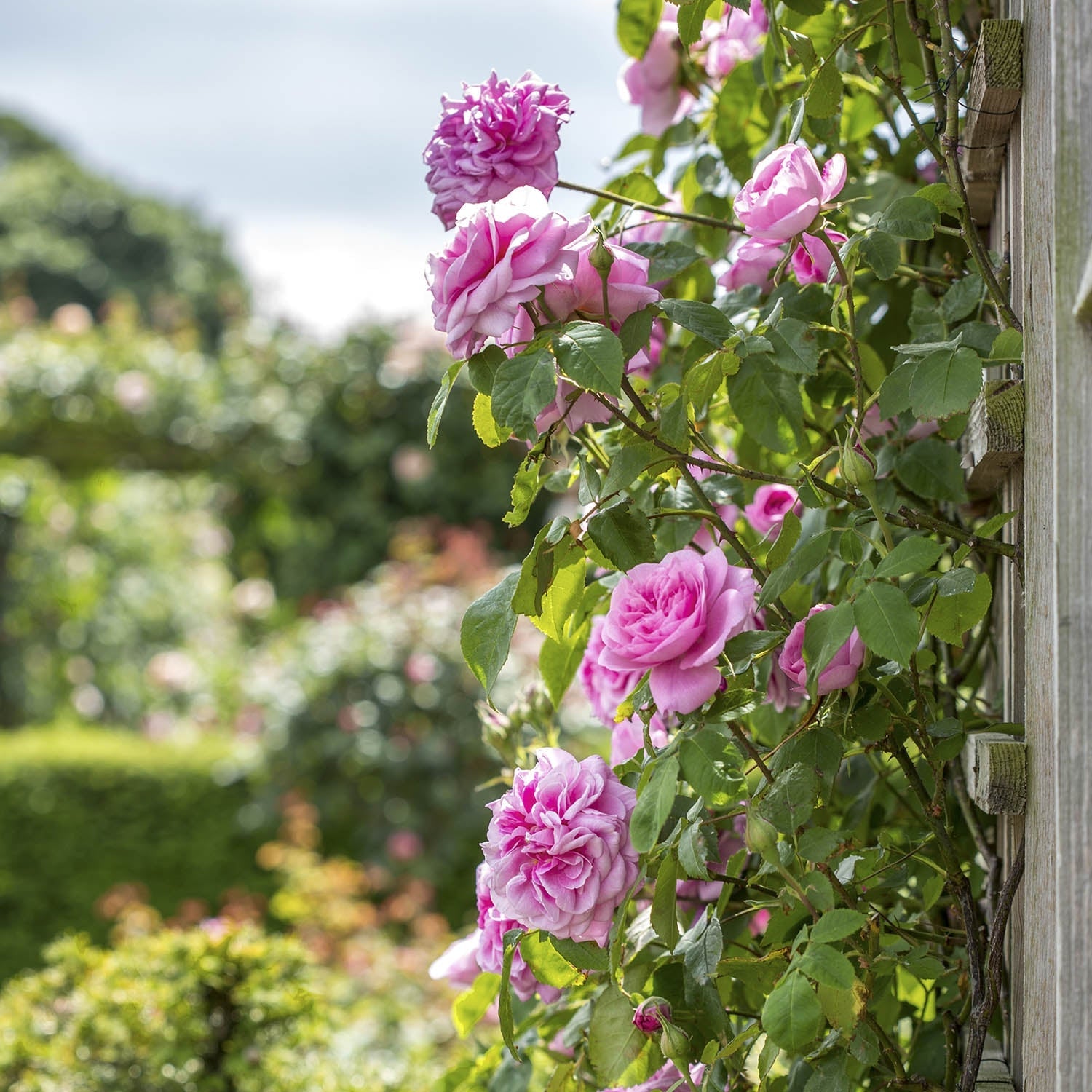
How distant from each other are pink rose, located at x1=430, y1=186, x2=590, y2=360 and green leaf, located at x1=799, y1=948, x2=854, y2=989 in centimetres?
39

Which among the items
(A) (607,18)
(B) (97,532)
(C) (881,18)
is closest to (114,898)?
(A) (607,18)

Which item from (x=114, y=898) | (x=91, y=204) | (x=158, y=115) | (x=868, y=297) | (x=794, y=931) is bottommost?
(x=114, y=898)

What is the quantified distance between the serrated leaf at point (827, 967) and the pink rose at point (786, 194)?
0.43 meters

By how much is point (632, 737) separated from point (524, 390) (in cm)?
34

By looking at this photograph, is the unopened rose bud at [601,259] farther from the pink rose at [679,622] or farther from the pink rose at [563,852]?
the pink rose at [563,852]

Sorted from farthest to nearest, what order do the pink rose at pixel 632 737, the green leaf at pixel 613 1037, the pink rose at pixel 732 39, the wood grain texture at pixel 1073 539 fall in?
the pink rose at pixel 732 39 → the pink rose at pixel 632 737 → the green leaf at pixel 613 1037 → the wood grain texture at pixel 1073 539

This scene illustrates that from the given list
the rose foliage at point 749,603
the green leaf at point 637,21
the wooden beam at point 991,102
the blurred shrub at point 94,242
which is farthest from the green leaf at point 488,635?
the blurred shrub at point 94,242

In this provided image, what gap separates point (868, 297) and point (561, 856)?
0.55m

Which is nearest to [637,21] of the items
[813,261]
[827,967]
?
[813,261]

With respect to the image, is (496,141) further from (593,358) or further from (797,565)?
(797,565)

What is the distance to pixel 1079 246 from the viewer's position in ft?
1.87

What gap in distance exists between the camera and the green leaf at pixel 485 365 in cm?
69

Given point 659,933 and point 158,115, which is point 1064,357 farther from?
point 158,115

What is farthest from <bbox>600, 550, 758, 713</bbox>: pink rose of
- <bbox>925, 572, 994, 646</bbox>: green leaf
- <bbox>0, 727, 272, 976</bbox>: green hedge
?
<bbox>0, 727, 272, 976</bbox>: green hedge
